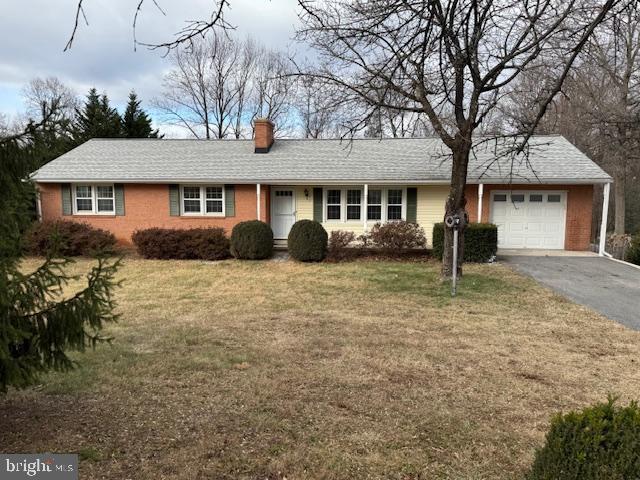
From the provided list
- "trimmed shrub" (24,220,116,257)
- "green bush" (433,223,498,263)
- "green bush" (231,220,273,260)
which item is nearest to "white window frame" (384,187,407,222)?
"green bush" (433,223,498,263)

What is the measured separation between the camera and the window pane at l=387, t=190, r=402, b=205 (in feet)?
53.8

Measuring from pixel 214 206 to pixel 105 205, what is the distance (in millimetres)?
4228

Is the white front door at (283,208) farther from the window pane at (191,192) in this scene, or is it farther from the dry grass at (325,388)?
the dry grass at (325,388)

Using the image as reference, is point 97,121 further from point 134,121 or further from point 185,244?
point 185,244

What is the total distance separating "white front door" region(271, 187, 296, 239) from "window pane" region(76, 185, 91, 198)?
7017 mm

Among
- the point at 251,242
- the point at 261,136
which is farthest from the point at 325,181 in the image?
the point at 261,136

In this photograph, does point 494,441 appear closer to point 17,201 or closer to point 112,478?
point 112,478

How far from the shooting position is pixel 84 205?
16.8 meters

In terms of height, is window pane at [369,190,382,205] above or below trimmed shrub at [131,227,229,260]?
above

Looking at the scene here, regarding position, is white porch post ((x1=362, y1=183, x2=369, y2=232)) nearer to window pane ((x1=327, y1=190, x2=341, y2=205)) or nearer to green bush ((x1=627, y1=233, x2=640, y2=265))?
window pane ((x1=327, y1=190, x2=341, y2=205))

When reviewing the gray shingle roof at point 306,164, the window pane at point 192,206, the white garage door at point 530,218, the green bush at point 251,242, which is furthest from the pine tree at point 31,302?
the white garage door at point 530,218

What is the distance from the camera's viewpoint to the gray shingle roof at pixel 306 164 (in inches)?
608

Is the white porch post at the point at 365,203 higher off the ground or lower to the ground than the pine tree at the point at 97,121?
lower

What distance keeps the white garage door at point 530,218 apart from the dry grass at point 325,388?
791cm
